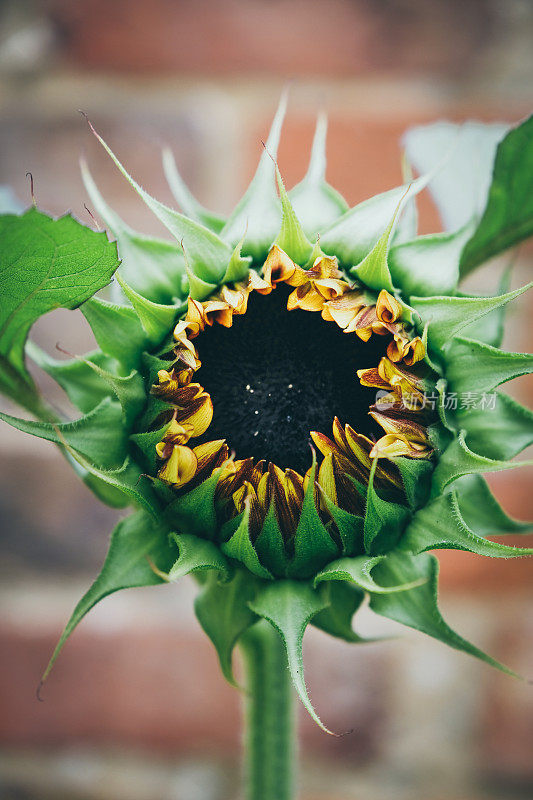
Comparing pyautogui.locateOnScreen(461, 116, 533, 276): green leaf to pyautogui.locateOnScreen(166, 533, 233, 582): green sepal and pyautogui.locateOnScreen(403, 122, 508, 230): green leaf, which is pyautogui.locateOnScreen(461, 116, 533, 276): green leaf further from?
pyautogui.locateOnScreen(166, 533, 233, 582): green sepal

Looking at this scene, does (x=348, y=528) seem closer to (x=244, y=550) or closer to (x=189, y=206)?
(x=244, y=550)

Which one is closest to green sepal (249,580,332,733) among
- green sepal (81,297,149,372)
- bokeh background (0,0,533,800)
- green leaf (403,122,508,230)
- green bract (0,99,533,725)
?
green bract (0,99,533,725)

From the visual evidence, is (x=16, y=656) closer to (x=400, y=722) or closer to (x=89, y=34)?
(x=400, y=722)

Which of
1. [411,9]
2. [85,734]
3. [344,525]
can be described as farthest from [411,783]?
[411,9]

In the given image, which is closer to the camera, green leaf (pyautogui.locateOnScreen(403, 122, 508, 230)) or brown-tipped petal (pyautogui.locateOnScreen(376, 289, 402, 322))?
brown-tipped petal (pyautogui.locateOnScreen(376, 289, 402, 322))

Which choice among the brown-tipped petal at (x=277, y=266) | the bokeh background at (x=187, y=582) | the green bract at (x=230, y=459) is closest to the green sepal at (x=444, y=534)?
the green bract at (x=230, y=459)

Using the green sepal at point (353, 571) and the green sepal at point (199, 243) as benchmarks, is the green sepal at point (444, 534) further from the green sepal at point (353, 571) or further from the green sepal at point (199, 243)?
the green sepal at point (199, 243)

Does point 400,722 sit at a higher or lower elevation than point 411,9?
lower

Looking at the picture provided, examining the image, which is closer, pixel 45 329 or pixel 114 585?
pixel 114 585
